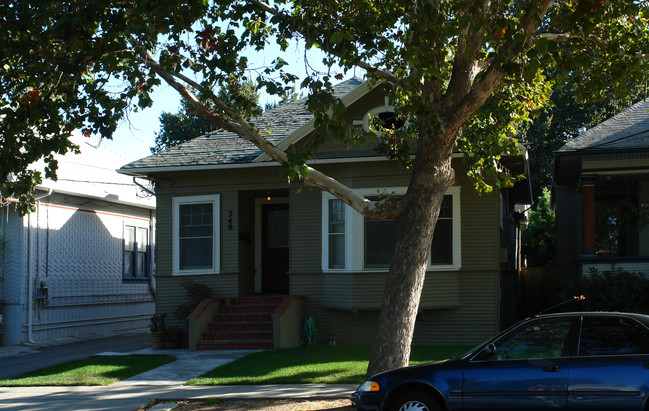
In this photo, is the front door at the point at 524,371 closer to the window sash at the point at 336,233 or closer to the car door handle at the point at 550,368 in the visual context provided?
the car door handle at the point at 550,368

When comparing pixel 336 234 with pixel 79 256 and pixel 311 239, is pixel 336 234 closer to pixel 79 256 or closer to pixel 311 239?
pixel 311 239

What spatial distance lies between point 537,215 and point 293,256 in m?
17.9

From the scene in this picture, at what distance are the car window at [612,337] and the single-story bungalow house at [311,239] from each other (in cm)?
761

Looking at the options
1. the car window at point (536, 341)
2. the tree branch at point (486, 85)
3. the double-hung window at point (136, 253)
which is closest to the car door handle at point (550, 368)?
the car window at point (536, 341)

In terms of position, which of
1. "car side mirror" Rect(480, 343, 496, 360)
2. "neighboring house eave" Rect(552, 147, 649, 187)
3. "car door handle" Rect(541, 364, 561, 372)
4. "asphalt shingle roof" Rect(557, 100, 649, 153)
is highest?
"asphalt shingle roof" Rect(557, 100, 649, 153)

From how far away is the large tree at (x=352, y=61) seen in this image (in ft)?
30.3

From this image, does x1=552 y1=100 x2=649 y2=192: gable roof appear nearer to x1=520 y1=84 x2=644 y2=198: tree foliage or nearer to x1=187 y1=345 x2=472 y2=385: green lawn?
x1=187 y1=345 x2=472 y2=385: green lawn

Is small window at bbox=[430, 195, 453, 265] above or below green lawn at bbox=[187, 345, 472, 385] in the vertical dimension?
above

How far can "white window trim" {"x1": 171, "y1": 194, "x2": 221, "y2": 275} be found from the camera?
17328 millimetres

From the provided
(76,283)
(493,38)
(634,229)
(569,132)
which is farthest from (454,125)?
(569,132)

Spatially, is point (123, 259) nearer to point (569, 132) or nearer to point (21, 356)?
point (21, 356)

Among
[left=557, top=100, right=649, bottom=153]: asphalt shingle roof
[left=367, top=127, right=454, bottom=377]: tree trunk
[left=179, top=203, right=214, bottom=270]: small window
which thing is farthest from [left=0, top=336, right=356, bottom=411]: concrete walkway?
[left=557, top=100, right=649, bottom=153]: asphalt shingle roof

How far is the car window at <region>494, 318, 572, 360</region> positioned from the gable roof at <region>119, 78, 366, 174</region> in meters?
8.51

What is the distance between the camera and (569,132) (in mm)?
34438
